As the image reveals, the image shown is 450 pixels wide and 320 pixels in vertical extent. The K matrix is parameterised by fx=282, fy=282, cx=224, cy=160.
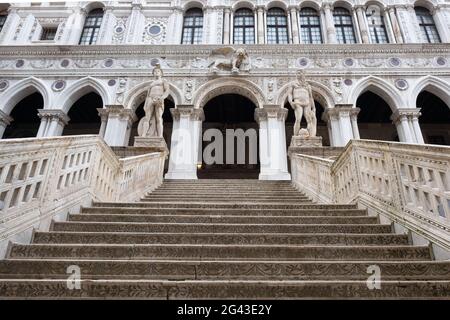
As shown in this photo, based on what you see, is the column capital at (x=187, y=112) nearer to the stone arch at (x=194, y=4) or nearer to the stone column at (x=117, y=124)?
the stone column at (x=117, y=124)

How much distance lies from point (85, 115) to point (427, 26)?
20.8m

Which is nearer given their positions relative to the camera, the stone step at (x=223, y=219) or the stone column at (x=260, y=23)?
the stone step at (x=223, y=219)

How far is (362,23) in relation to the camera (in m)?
16.1

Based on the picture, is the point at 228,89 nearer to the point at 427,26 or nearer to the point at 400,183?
the point at 400,183

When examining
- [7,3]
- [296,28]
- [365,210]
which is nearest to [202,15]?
[296,28]

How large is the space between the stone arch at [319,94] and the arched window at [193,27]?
234 inches

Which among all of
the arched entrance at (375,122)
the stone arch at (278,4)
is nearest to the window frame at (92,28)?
the stone arch at (278,4)

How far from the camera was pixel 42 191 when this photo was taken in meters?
3.76

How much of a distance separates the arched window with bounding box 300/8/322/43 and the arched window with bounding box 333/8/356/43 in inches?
41.7

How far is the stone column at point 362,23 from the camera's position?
15.5 meters

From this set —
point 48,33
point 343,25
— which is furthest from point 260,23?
point 48,33

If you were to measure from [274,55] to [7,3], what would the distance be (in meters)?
17.0

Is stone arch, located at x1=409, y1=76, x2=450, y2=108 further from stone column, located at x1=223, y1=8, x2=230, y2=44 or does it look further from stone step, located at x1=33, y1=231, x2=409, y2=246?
stone step, located at x1=33, y1=231, x2=409, y2=246
